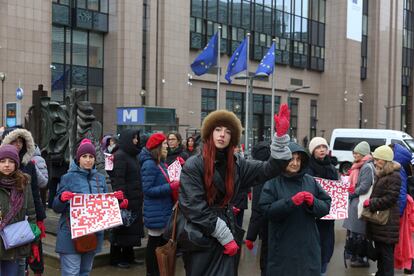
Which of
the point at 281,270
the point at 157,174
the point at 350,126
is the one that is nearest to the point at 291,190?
the point at 281,270

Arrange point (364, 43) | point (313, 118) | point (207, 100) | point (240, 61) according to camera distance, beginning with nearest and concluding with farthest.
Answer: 1. point (240, 61)
2. point (207, 100)
3. point (313, 118)
4. point (364, 43)

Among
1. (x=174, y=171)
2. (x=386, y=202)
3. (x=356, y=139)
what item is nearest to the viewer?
(x=386, y=202)

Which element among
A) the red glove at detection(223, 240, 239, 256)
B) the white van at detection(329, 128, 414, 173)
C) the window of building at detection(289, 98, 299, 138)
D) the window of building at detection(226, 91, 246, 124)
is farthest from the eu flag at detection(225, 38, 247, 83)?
the red glove at detection(223, 240, 239, 256)

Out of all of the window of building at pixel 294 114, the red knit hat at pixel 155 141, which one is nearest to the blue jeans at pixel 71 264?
the red knit hat at pixel 155 141

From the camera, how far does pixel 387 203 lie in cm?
625

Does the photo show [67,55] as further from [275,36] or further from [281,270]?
[281,270]

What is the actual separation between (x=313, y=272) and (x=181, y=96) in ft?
105

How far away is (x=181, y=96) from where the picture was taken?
3634cm

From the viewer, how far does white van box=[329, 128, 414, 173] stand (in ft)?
97.3

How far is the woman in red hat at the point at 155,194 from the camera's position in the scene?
632cm

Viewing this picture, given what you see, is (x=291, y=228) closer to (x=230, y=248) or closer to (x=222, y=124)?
(x=230, y=248)

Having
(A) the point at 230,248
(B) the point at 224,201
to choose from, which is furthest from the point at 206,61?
(A) the point at 230,248

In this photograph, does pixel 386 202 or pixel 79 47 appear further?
pixel 79 47

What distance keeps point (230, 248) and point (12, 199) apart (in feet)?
7.51
